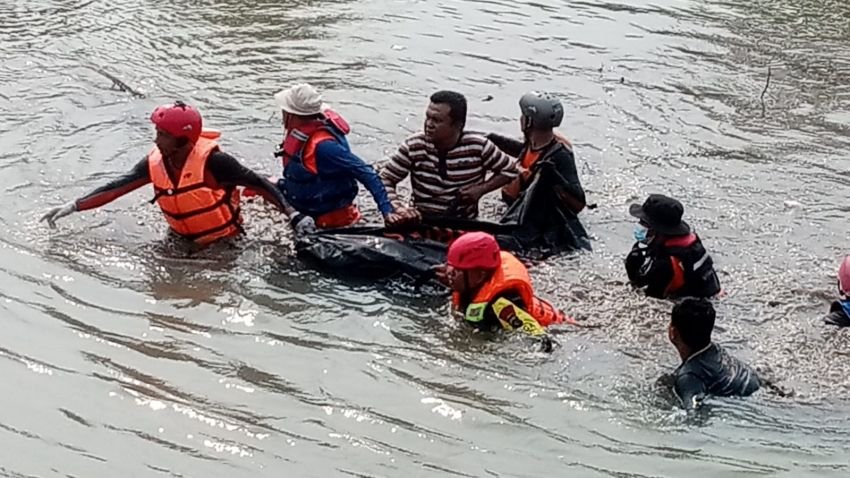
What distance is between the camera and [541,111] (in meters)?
7.80

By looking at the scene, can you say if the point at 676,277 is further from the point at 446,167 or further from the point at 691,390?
the point at 446,167

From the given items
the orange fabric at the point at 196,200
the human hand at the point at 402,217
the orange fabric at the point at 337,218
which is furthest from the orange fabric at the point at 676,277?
the orange fabric at the point at 196,200

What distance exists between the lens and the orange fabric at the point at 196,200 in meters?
7.58

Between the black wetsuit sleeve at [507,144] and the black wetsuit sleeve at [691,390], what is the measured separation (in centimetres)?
289

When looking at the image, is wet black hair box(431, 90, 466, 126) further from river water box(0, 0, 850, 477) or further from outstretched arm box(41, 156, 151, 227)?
outstretched arm box(41, 156, 151, 227)

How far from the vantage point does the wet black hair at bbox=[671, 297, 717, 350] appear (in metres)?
5.73

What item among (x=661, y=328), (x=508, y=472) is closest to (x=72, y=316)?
(x=508, y=472)

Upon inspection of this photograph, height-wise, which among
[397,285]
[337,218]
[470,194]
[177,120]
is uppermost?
[177,120]

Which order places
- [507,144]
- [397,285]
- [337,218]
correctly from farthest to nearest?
1. [507,144]
2. [337,218]
3. [397,285]

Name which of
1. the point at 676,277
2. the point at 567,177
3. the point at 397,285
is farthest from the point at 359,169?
the point at 676,277

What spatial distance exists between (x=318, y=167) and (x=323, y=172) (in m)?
0.05

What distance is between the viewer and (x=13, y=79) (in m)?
11.6

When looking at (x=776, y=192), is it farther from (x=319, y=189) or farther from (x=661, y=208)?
(x=319, y=189)

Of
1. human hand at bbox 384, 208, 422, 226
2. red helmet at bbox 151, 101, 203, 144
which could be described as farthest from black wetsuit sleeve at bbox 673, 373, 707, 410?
red helmet at bbox 151, 101, 203, 144
